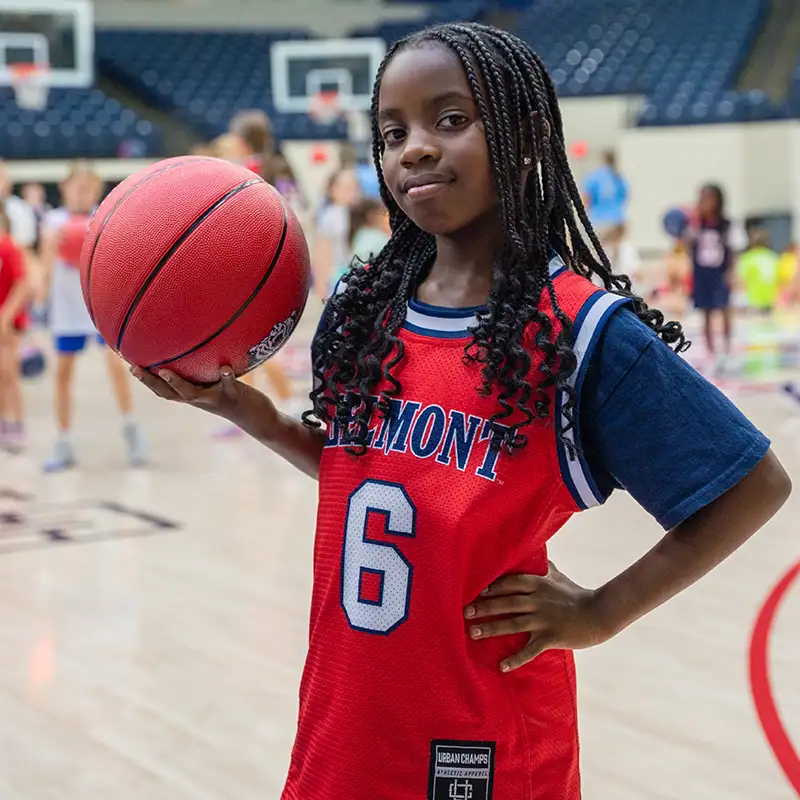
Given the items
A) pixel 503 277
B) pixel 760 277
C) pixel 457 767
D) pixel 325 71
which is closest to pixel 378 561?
pixel 457 767

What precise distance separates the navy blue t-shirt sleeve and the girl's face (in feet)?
0.69

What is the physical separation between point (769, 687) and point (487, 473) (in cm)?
213

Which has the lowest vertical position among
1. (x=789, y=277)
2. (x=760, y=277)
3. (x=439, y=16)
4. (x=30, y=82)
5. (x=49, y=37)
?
(x=789, y=277)

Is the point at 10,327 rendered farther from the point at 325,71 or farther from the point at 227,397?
the point at 325,71

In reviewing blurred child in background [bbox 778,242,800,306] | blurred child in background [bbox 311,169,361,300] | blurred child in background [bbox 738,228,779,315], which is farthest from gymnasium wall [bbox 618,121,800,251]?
blurred child in background [bbox 311,169,361,300]

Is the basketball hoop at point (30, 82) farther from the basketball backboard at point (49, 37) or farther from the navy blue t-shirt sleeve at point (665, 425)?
the navy blue t-shirt sleeve at point (665, 425)

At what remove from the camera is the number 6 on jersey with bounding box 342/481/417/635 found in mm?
1379

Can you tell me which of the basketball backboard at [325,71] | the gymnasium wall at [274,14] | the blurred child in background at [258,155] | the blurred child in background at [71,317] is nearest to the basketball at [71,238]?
the blurred child in background at [71,317]

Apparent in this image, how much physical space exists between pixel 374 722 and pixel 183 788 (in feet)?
4.86

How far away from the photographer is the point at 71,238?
587 cm

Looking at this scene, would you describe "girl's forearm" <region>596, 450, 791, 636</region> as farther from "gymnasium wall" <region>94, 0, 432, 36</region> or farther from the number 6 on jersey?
"gymnasium wall" <region>94, 0, 432, 36</region>

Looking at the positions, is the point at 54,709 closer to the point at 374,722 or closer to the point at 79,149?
the point at 374,722

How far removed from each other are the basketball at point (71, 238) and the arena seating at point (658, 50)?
1237cm

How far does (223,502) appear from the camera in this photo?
545 cm
